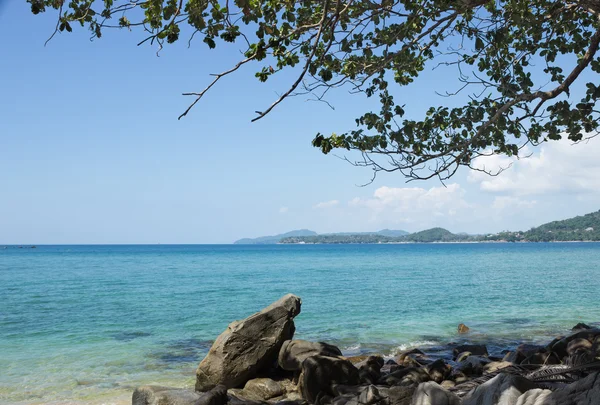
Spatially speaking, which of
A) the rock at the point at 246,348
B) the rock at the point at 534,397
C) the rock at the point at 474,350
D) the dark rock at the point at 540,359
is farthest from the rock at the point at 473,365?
the rock at the point at 534,397

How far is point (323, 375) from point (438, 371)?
8.13 feet

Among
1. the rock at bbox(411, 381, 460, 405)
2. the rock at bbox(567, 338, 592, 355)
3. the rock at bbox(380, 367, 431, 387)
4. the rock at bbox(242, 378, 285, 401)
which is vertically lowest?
the rock at bbox(242, 378, 285, 401)

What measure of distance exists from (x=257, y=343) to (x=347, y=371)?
7.97ft

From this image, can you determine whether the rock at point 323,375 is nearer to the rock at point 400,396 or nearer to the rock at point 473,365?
the rock at point 400,396

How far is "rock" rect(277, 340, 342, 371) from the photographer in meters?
10.9

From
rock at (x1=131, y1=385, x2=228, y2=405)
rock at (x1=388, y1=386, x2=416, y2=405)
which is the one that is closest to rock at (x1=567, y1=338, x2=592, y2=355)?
rock at (x1=388, y1=386, x2=416, y2=405)

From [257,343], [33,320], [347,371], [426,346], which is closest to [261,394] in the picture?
[257,343]

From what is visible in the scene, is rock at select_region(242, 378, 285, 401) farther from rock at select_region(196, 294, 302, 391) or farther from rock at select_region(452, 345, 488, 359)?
rock at select_region(452, 345, 488, 359)

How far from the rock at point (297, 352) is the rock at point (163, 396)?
2.35 meters

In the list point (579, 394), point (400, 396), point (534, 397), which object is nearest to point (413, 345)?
point (400, 396)

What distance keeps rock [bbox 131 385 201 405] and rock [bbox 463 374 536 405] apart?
503 cm

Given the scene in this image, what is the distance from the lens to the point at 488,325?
66.4 feet

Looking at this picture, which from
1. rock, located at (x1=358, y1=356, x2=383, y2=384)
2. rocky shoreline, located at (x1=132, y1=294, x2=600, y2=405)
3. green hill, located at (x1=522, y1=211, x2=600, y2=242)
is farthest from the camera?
green hill, located at (x1=522, y1=211, x2=600, y2=242)

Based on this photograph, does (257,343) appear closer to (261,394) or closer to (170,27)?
(261,394)
